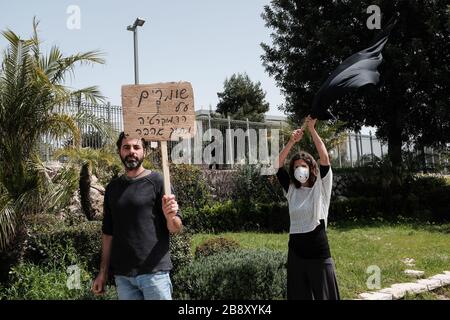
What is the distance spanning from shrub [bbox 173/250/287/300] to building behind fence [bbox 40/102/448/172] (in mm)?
3517

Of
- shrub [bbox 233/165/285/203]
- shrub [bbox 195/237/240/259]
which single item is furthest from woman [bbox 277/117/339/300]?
shrub [bbox 233/165/285/203]

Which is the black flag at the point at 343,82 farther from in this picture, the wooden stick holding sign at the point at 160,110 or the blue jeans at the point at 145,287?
the blue jeans at the point at 145,287

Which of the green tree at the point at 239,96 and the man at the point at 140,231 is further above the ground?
the green tree at the point at 239,96

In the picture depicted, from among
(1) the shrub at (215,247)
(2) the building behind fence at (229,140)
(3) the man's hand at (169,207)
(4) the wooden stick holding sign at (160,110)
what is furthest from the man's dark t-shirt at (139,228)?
(2) the building behind fence at (229,140)

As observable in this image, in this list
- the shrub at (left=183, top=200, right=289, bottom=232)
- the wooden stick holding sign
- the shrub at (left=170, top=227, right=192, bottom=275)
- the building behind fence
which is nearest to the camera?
the wooden stick holding sign

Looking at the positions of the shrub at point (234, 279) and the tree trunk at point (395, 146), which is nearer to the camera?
the shrub at point (234, 279)

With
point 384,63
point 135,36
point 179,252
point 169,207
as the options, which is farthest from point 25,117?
point 384,63

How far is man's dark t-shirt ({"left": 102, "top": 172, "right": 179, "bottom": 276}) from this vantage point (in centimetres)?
346

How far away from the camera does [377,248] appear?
10.3 metres

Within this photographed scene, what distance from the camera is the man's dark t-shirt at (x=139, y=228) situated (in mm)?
3465

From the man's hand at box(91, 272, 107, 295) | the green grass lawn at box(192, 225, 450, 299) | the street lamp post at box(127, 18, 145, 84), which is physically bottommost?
the green grass lawn at box(192, 225, 450, 299)

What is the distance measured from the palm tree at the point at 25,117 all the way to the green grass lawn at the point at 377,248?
397cm

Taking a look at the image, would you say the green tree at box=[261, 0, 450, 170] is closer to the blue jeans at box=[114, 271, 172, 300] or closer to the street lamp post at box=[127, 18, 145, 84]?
the street lamp post at box=[127, 18, 145, 84]

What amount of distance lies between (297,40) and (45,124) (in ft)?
41.5
